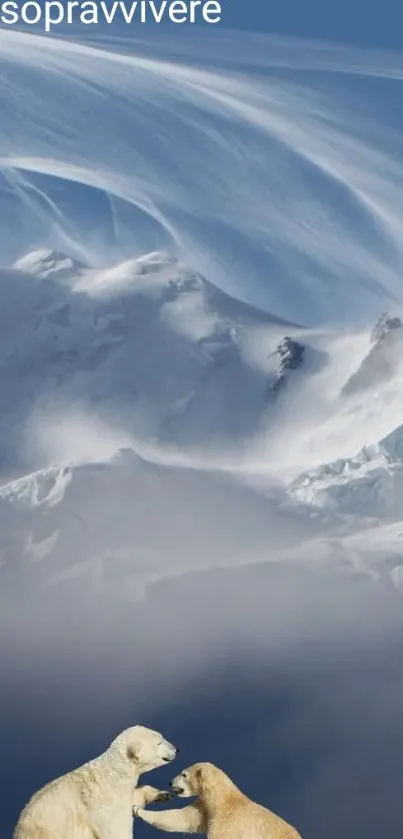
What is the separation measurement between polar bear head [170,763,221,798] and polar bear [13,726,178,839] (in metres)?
0.16

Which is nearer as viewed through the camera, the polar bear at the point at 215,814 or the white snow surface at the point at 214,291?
the polar bear at the point at 215,814

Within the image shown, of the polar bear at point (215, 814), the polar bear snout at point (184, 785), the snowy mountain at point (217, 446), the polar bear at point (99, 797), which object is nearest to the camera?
the polar bear at point (99, 797)

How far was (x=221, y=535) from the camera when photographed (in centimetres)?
1140

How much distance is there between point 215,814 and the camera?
560 centimetres

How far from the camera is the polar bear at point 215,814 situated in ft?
18.0

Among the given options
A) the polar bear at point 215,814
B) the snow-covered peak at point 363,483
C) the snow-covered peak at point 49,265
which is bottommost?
the polar bear at point 215,814

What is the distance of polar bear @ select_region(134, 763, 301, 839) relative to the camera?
5.49m

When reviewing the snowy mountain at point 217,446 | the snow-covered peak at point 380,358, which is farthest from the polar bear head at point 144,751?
the snow-covered peak at point 380,358

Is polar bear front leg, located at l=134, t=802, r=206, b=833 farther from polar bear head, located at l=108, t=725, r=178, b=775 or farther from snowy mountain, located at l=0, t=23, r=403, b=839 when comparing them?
snowy mountain, located at l=0, t=23, r=403, b=839

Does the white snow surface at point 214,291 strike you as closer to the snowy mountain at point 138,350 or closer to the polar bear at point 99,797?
the snowy mountain at point 138,350

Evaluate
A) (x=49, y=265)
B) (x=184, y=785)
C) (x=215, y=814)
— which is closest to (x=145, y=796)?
(x=184, y=785)

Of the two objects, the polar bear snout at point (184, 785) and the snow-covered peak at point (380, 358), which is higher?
the snow-covered peak at point (380, 358)

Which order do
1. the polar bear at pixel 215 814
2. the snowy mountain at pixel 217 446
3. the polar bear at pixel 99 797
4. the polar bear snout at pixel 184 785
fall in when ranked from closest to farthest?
the polar bear at pixel 99 797 → the polar bear at pixel 215 814 → the polar bear snout at pixel 184 785 → the snowy mountain at pixel 217 446

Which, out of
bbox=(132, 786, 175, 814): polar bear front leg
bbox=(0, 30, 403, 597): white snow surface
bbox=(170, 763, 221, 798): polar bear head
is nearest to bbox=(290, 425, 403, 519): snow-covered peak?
bbox=(0, 30, 403, 597): white snow surface
